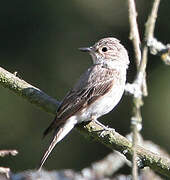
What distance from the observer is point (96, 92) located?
→ 5316 mm

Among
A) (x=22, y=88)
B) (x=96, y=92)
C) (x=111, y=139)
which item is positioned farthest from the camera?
(x=96, y=92)

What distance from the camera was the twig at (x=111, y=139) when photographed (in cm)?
379

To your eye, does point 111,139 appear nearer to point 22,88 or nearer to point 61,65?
point 22,88

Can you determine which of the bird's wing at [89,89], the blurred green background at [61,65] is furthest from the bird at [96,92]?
the blurred green background at [61,65]

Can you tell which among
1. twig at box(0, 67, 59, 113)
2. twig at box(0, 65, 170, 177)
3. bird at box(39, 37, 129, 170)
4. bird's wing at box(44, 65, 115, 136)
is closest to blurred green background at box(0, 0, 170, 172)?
bird at box(39, 37, 129, 170)

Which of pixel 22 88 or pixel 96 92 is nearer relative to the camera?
pixel 22 88

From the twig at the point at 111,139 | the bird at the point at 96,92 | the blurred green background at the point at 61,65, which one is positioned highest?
the blurred green background at the point at 61,65

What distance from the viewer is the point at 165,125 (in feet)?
30.0

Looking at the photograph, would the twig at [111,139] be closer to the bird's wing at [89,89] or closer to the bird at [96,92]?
the bird at [96,92]

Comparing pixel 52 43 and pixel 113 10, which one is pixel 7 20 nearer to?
pixel 52 43

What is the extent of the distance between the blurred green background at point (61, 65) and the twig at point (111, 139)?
15.5 feet

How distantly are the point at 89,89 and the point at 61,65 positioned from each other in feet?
16.4

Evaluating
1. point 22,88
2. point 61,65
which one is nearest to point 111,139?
point 22,88

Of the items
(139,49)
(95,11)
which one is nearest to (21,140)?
(95,11)
